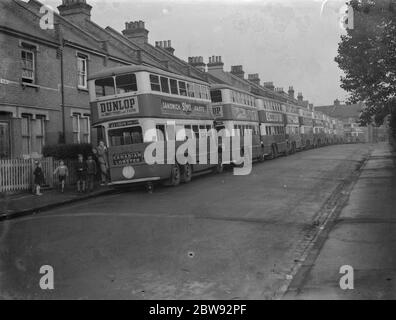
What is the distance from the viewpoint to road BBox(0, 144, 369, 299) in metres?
6.25

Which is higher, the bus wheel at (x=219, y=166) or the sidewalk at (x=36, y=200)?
the bus wheel at (x=219, y=166)

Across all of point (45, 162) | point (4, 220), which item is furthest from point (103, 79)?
point (4, 220)

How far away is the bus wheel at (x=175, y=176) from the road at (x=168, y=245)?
257 centimetres

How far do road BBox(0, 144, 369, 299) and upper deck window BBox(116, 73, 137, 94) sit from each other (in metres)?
3.98

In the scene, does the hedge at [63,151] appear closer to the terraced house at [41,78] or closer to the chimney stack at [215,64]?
the terraced house at [41,78]

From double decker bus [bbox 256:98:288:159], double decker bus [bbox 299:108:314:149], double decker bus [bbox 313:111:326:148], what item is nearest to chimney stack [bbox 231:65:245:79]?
double decker bus [bbox 299:108:314:149]

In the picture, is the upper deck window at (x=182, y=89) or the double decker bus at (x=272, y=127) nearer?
the upper deck window at (x=182, y=89)

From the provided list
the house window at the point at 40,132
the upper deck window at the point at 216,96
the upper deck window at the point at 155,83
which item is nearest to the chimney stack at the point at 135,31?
the upper deck window at the point at 216,96

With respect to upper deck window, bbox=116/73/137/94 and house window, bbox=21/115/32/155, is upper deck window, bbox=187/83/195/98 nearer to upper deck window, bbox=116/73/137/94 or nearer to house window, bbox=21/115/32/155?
upper deck window, bbox=116/73/137/94

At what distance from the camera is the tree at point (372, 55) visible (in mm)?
18828

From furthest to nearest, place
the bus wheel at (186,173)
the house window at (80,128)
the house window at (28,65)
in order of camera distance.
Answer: the house window at (80,128) < the house window at (28,65) < the bus wheel at (186,173)

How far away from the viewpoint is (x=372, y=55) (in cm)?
2045

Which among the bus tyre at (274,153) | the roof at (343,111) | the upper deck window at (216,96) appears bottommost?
the bus tyre at (274,153)
